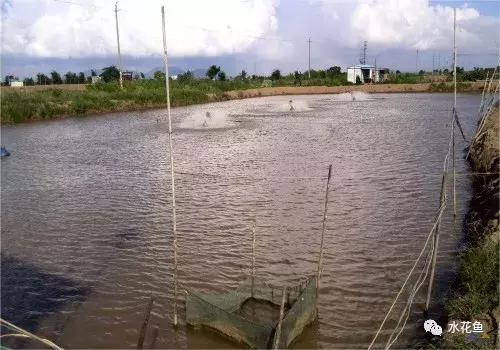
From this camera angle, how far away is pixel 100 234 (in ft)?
32.4

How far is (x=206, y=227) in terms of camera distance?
32.9 feet

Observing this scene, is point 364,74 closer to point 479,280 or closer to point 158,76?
point 158,76

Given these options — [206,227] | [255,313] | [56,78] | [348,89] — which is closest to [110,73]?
[56,78]

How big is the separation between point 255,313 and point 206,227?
3882 millimetres

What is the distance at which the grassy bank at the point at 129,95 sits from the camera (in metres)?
27.9

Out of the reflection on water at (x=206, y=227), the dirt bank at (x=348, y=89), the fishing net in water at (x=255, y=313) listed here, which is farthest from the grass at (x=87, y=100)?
the fishing net in water at (x=255, y=313)

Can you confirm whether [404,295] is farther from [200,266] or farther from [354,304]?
[200,266]

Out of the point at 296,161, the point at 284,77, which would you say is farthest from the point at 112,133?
the point at 284,77

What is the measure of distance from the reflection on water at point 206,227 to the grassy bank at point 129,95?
8950 millimetres

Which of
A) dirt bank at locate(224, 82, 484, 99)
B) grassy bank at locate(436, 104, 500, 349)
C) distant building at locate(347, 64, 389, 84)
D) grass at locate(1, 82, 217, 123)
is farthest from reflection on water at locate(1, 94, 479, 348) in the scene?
distant building at locate(347, 64, 389, 84)

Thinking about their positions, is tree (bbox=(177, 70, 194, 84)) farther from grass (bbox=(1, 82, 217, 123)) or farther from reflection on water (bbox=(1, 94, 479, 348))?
reflection on water (bbox=(1, 94, 479, 348))

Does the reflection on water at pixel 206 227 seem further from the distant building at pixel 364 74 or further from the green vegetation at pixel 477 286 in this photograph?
the distant building at pixel 364 74

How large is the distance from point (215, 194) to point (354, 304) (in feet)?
19.9

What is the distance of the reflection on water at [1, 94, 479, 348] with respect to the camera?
6.83 m
